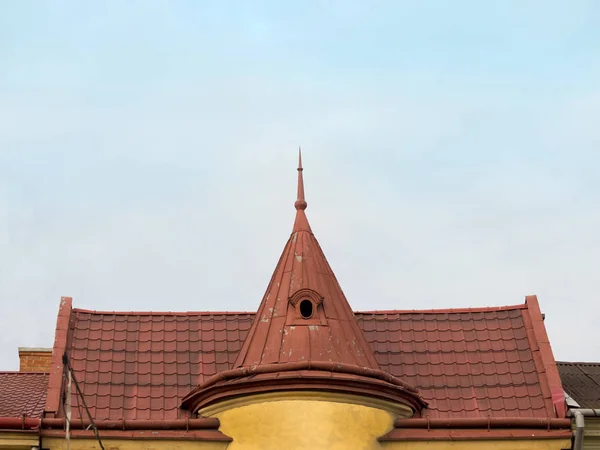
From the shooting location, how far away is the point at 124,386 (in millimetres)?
17344

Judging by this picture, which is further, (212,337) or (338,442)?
(212,337)

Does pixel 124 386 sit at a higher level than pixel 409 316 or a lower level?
lower

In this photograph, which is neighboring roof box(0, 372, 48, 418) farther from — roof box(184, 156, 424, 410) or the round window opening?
the round window opening

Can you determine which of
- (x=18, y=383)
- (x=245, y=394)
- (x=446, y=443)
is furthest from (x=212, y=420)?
(x=18, y=383)

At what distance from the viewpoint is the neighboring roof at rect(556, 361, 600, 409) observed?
59.8 feet

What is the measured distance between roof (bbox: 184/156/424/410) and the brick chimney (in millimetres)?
8179

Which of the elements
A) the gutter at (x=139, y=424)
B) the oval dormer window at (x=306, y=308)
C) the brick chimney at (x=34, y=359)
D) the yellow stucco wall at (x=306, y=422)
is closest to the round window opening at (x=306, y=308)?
the oval dormer window at (x=306, y=308)

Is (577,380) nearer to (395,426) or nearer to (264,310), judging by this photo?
(395,426)

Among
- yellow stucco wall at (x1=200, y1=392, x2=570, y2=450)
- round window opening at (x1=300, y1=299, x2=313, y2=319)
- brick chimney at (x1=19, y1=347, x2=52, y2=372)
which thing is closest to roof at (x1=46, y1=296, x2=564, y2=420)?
yellow stucco wall at (x1=200, y1=392, x2=570, y2=450)

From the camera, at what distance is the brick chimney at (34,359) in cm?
2409

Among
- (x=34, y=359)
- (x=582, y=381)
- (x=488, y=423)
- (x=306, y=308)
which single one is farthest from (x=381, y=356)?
(x=34, y=359)

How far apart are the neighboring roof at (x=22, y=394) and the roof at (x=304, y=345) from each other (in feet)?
8.26

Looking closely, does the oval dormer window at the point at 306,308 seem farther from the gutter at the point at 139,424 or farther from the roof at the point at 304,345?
the gutter at the point at 139,424

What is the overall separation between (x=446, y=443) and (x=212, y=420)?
349 centimetres
